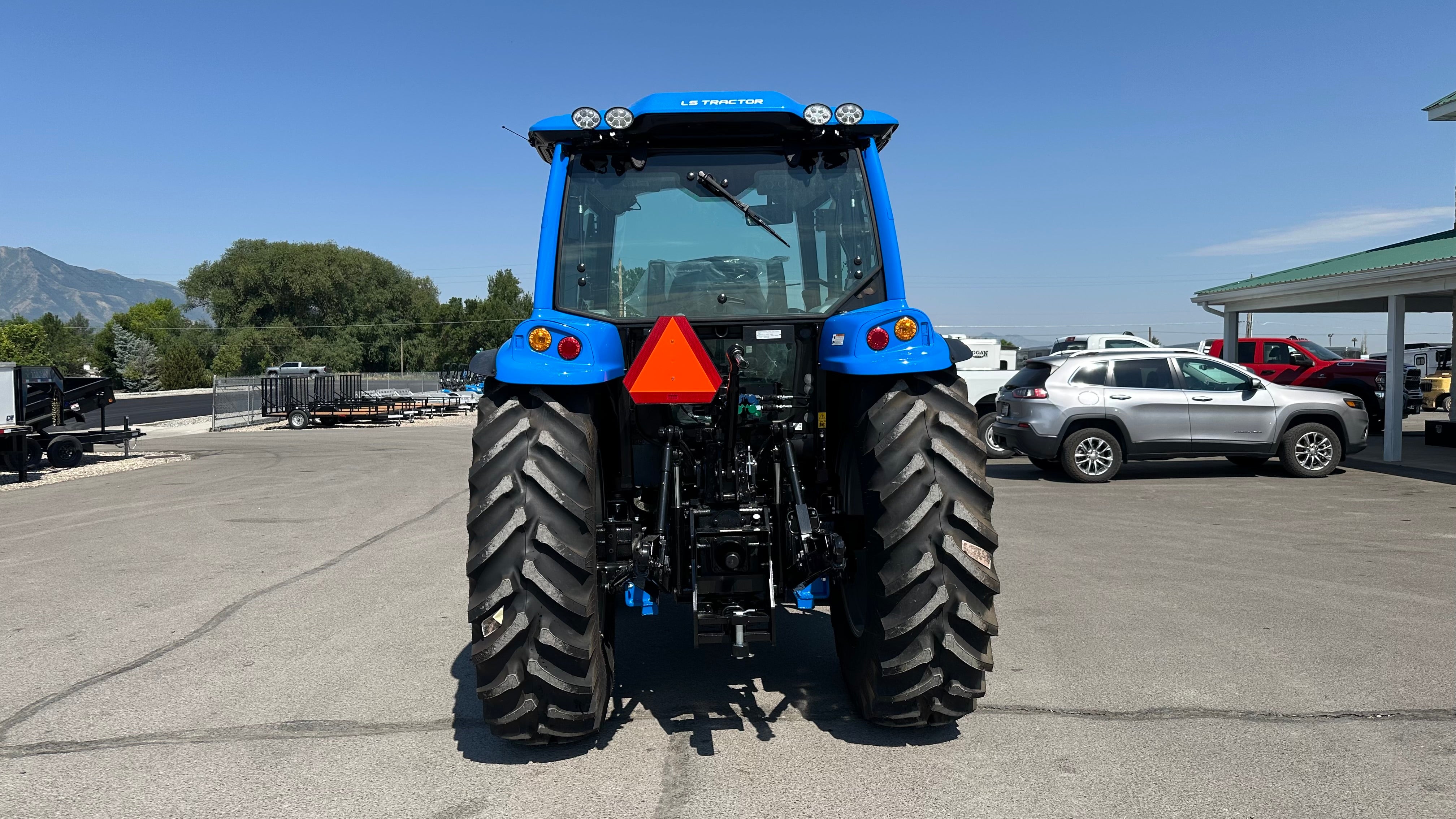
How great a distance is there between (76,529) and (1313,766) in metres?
11.5

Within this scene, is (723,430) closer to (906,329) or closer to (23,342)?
(906,329)

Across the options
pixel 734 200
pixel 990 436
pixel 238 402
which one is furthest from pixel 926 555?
pixel 238 402

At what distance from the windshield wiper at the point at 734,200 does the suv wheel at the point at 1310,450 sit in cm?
1161

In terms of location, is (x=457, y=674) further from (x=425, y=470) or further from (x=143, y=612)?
(x=425, y=470)

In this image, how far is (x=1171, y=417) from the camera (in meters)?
13.3

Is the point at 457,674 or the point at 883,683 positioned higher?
the point at 883,683

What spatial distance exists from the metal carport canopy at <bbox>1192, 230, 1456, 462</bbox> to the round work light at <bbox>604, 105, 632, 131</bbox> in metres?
14.3

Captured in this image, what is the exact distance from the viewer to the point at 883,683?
3.91 metres

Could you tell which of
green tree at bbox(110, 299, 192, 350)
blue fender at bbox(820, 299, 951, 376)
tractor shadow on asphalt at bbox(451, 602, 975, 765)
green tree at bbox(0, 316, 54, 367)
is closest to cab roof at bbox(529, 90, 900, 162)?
blue fender at bbox(820, 299, 951, 376)

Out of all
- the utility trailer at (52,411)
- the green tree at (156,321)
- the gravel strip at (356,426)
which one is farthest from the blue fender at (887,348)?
the green tree at (156,321)

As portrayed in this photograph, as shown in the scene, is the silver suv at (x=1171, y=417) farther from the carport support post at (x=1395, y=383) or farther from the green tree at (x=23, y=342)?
the green tree at (x=23, y=342)

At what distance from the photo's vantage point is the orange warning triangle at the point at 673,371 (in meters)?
3.73

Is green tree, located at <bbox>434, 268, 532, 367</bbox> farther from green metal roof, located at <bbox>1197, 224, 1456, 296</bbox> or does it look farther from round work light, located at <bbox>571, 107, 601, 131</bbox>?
round work light, located at <bbox>571, 107, 601, 131</bbox>

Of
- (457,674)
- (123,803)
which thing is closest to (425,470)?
(457,674)
